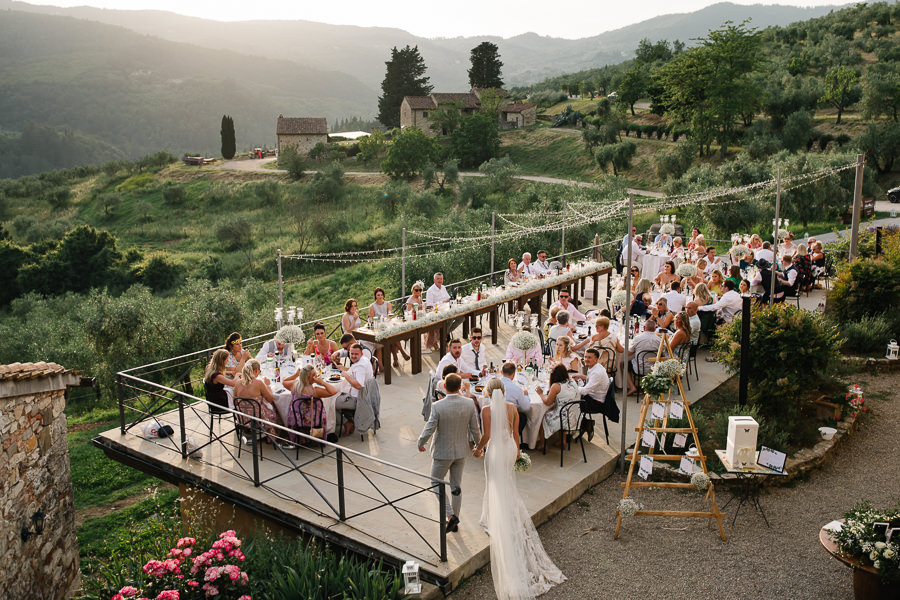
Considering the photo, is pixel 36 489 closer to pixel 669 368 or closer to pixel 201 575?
pixel 201 575

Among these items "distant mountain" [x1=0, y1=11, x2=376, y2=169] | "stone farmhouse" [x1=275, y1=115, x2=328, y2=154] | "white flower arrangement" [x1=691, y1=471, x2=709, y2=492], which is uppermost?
"distant mountain" [x1=0, y1=11, x2=376, y2=169]

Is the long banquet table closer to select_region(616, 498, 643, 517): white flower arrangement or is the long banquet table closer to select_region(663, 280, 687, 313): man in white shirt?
select_region(663, 280, 687, 313): man in white shirt

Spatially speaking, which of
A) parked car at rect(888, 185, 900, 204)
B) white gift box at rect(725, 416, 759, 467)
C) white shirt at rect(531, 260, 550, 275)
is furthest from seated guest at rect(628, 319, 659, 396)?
parked car at rect(888, 185, 900, 204)

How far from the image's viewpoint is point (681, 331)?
966cm

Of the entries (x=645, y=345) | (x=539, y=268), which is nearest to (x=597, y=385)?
(x=645, y=345)

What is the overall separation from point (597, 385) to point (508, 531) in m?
2.68

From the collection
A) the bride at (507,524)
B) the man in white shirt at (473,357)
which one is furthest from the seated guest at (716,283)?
the bride at (507,524)

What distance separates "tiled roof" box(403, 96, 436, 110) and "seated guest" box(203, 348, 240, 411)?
63.6 metres

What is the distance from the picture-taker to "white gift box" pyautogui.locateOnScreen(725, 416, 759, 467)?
6.45 m

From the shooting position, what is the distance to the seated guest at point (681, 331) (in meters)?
9.68

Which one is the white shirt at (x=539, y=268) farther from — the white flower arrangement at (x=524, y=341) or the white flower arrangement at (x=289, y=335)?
the white flower arrangement at (x=289, y=335)

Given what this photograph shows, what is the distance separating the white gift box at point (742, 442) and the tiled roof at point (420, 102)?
216ft

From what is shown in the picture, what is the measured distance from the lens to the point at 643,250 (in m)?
16.2

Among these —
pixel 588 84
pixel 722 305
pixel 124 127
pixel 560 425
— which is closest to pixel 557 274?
pixel 722 305
